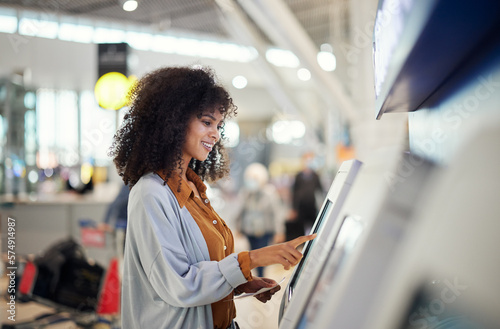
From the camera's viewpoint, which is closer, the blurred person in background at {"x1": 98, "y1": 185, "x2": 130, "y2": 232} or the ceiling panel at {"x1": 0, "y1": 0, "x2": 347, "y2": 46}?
the blurred person in background at {"x1": 98, "y1": 185, "x2": 130, "y2": 232}

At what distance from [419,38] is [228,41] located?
39.5 feet

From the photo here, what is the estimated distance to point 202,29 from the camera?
9.73 metres

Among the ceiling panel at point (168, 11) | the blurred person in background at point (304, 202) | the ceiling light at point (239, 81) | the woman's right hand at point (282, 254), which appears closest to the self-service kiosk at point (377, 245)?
the woman's right hand at point (282, 254)

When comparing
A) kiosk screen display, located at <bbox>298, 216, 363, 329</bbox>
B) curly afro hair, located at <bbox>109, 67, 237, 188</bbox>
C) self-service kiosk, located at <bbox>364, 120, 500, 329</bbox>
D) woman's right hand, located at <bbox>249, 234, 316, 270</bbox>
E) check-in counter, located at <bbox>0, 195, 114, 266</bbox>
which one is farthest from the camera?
check-in counter, located at <bbox>0, 195, 114, 266</bbox>

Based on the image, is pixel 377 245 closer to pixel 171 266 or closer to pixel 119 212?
pixel 171 266

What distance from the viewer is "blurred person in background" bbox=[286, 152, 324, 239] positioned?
20.4 ft

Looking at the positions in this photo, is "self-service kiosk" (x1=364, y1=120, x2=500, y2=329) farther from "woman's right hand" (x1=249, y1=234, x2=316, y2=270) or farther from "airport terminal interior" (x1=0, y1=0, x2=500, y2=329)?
"woman's right hand" (x1=249, y1=234, x2=316, y2=270)

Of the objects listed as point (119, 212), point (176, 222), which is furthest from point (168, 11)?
point (176, 222)

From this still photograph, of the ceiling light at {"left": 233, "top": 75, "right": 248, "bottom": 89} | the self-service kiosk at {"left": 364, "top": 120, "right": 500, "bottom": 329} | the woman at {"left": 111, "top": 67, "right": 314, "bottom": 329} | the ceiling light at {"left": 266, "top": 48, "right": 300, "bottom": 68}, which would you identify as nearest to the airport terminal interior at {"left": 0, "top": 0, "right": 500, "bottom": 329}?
the self-service kiosk at {"left": 364, "top": 120, "right": 500, "bottom": 329}

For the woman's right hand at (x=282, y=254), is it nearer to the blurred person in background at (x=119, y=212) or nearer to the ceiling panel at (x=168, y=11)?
the ceiling panel at (x=168, y=11)

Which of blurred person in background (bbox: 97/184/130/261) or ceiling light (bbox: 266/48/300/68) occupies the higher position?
ceiling light (bbox: 266/48/300/68)

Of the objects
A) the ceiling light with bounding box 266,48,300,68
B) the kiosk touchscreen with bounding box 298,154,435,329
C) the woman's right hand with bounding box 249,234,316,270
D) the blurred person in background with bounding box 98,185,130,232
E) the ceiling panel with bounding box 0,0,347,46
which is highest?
the ceiling light with bounding box 266,48,300,68

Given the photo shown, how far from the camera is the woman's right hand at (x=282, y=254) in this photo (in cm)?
115

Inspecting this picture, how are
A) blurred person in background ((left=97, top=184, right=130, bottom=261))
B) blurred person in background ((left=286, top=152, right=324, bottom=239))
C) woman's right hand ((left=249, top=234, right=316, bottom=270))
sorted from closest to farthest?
woman's right hand ((left=249, top=234, right=316, bottom=270)) < blurred person in background ((left=97, top=184, right=130, bottom=261)) < blurred person in background ((left=286, top=152, right=324, bottom=239))
